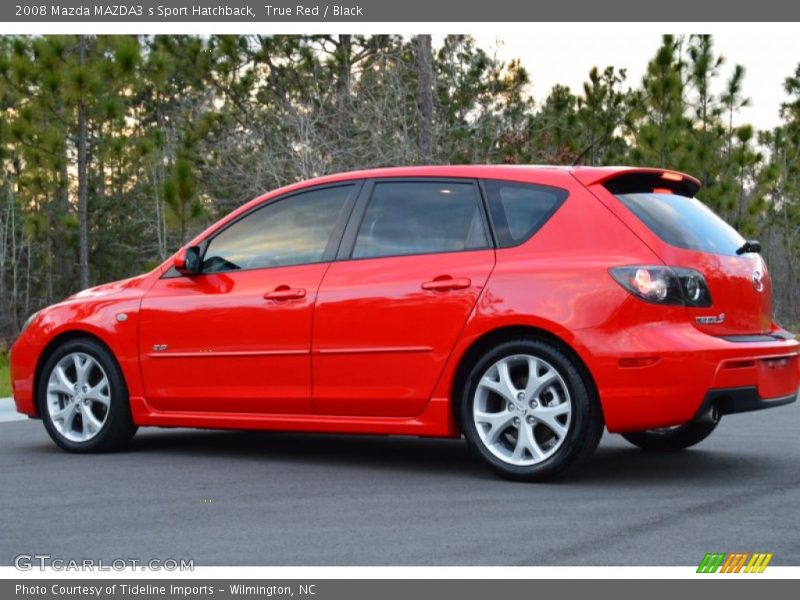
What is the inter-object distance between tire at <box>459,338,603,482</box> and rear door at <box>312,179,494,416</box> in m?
0.29

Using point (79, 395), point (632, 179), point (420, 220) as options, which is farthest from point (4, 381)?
point (632, 179)

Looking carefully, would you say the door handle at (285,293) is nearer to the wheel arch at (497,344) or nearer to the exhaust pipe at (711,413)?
the wheel arch at (497,344)

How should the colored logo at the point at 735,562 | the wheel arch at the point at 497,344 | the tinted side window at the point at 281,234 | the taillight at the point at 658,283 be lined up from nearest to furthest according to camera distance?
the colored logo at the point at 735,562
the taillight at the point at 658,283
the wheel arch at the point at 497,344
the tinted side window at the point at 281,234

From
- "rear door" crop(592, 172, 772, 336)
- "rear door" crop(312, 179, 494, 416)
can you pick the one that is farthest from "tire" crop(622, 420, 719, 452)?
"rear door" crop(312, 179, 494, 416)

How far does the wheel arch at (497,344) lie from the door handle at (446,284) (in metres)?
0.29

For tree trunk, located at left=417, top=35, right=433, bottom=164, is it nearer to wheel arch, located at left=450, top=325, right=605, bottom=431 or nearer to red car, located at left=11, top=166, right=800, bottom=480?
red car, located at left=11, top=166, right=800, bottom=480

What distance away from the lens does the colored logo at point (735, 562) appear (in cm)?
452

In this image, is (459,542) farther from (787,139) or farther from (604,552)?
(787,139)

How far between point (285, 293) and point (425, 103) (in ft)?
49.2

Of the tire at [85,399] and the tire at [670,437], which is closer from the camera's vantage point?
the tire at [670,437]

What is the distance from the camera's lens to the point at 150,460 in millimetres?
7809

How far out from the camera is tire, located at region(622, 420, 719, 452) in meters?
7.66

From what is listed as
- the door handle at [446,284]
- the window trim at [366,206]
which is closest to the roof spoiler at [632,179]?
the window trim at [366,206]
